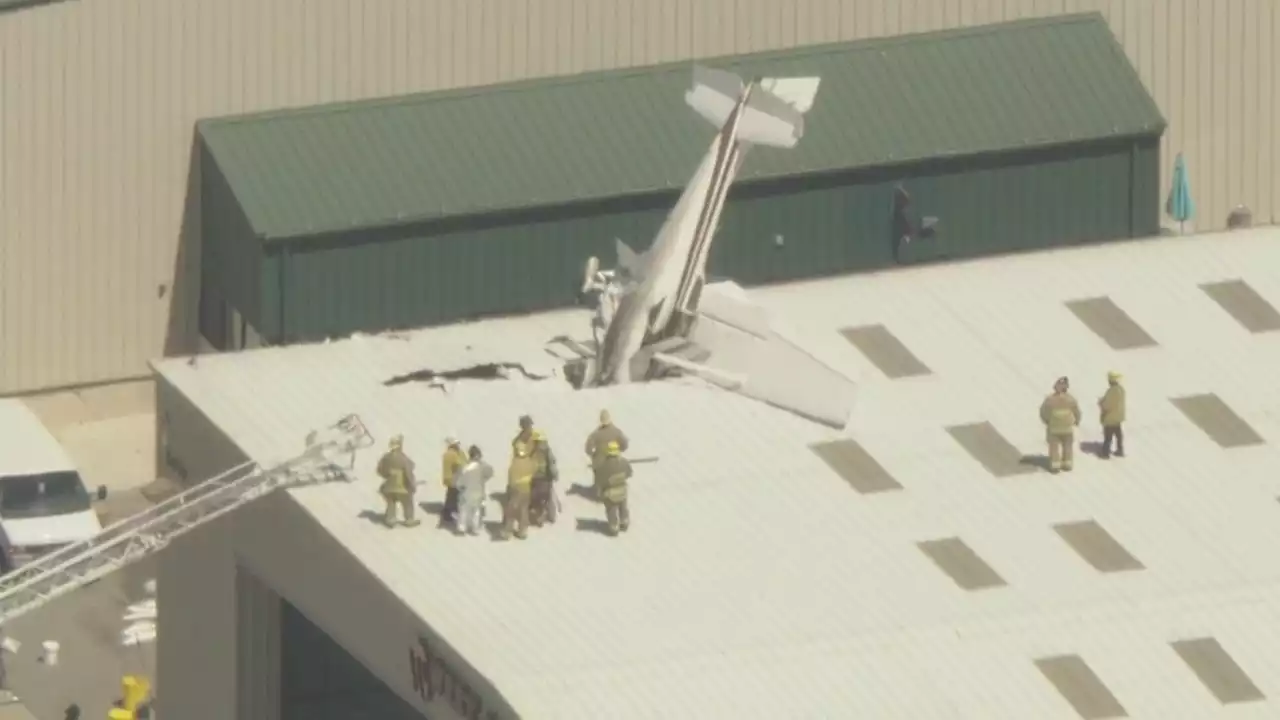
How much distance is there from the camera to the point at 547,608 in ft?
244

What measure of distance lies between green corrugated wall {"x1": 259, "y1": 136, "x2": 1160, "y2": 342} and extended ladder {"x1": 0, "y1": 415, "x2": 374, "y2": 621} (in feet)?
55.2

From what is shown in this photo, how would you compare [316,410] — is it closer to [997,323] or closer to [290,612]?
[290,612]

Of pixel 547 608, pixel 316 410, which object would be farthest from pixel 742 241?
pixel 547 608

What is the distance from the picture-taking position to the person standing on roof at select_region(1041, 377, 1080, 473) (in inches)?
3098

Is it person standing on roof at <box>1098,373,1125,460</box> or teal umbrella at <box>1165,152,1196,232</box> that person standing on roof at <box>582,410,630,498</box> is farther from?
teal umbrella at <box>1165,152,1196,232</box>

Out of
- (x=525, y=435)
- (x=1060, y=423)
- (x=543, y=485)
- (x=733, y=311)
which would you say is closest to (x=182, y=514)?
(x=525, y=435)

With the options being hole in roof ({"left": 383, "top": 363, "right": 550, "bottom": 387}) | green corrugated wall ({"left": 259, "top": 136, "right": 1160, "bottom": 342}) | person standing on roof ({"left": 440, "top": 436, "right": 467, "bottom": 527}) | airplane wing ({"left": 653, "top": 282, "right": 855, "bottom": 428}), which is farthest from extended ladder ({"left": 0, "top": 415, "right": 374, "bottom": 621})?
green corrugated wall ({"left": 259, "top": 136, "right": 1160, "bottom": 342})

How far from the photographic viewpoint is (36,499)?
92.4m

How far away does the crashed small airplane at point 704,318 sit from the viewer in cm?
8106

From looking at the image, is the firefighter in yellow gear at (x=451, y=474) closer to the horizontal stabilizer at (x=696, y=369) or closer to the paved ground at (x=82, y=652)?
the horizontal stabilizer at (x=696, y=369)

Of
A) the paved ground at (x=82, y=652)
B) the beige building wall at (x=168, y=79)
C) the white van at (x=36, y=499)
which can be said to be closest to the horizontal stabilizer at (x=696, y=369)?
the white van at (x=36, y=499)

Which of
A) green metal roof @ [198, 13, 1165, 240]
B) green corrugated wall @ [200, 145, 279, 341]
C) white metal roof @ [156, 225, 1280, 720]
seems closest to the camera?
white metal roof @ [156, 225, 1280, 720]

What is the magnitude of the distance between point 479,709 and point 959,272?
694 inches

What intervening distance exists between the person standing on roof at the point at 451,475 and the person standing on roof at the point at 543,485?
1.11 m
